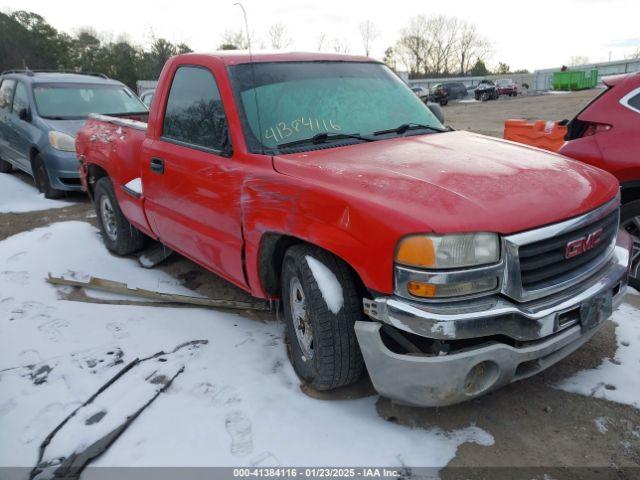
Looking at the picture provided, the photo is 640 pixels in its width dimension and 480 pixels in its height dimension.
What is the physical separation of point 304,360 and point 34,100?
727 cm

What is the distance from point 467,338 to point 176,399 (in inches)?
63.7

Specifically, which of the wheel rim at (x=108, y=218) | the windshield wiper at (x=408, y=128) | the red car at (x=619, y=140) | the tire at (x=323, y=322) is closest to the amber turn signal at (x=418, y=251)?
the tire at (x=323, y=322)

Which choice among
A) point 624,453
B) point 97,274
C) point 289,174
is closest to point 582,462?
point 624,453

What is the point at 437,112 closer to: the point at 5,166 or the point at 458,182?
the point at 458,182

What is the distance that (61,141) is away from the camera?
7449 millimetres

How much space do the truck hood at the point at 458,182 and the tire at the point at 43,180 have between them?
6125 mm

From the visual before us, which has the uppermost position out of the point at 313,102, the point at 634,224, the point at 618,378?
the point at 313,102

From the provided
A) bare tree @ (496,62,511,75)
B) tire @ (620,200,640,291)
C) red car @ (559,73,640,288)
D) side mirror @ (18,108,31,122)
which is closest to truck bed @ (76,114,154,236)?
side mirror @ (18,108,31,122)

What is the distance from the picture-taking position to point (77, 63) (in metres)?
50.0

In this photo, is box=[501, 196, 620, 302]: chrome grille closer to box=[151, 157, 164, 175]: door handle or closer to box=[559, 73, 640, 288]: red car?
box=[559, 73, 640, 288]: red car

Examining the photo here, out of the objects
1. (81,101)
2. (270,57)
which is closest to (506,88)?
(81,101)

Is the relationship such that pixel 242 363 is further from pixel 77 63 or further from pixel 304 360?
pixel 77 63

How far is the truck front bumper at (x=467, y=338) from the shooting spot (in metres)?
2.16

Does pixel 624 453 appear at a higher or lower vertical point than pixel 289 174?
lower
